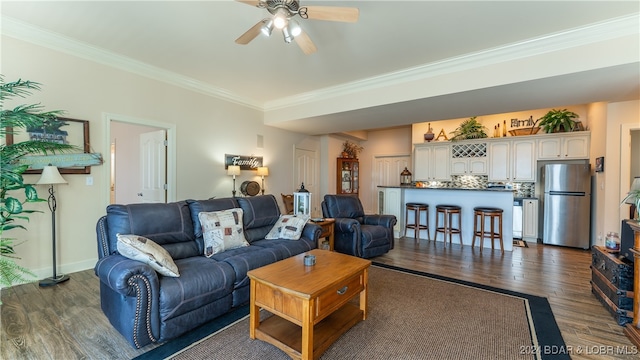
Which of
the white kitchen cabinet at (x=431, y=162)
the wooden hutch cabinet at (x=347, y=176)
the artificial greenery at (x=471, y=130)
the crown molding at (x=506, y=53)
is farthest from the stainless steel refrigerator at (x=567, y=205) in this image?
the wooden hutch cabinet at (x=347, y=176)

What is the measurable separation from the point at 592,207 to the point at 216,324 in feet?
20.7

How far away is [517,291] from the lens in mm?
2908

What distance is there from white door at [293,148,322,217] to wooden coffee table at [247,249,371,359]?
14.5 ft

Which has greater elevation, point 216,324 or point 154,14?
point 154,14

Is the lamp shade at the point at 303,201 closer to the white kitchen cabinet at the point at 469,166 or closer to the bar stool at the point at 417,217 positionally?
the bar stool at the point at 417,217

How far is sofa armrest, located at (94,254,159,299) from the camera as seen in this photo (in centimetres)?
180

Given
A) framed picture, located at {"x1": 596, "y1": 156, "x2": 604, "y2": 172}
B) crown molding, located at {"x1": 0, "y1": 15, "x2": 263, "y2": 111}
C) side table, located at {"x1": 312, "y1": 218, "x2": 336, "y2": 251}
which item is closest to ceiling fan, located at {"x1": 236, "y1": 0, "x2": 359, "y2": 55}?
side table, located at {"x1": 312, "y1": 218, "x2": 336, "y2": 251}

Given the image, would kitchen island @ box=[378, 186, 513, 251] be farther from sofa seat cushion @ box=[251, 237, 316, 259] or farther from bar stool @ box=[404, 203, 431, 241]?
sofa seat cushion @ box=[251, 237, 316, 259]

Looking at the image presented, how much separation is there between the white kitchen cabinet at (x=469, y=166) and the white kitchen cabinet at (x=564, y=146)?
103cm

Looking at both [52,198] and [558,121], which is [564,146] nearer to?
[558,121]

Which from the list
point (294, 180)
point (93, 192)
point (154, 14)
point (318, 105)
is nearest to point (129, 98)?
point (93, 192)

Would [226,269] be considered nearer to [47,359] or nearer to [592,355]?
[47,359]

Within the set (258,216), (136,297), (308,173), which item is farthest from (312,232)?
(308,173)

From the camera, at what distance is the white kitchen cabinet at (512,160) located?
221 inches
